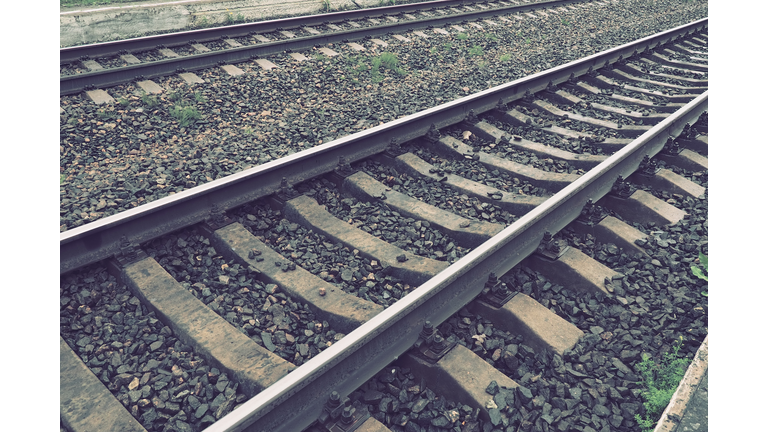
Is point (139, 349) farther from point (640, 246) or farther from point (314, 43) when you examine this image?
point (314, 43)

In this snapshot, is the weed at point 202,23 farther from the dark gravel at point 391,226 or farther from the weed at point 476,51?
the dark gravel at point 391,226

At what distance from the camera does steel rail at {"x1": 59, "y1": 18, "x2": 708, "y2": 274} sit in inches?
137

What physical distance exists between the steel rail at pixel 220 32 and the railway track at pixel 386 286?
18.0ft

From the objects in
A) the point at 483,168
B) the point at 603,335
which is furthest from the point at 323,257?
the point at 483,168

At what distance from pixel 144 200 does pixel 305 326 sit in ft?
7.67

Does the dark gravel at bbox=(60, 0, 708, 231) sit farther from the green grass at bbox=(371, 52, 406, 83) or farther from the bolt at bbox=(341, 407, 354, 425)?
the bolt at bbox=(341, 407, 354, 425)

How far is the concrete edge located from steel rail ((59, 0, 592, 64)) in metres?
8.56

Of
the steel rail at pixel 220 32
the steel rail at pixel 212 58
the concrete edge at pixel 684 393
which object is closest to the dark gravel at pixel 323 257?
the concrete edge at pixel 684 393

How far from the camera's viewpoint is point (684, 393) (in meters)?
2.59

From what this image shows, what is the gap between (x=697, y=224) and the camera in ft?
14.3

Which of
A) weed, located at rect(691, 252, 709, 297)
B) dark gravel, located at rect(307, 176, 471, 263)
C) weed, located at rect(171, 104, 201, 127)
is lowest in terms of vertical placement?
weed, located at rect(691, 252, 709, 297)

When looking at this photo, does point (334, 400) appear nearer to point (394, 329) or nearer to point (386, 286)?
point (394, 329)

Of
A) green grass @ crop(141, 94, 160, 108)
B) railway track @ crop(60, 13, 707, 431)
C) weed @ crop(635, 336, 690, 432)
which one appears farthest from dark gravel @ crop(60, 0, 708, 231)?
weed @ crop(635, 336, 690, 432)

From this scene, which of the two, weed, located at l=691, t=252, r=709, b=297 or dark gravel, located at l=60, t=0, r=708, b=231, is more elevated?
dark gravel, located at l=60, t=0, r=708, b=231
